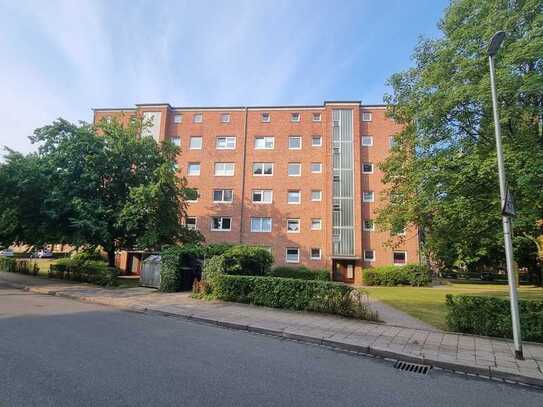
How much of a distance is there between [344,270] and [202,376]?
2677 cm

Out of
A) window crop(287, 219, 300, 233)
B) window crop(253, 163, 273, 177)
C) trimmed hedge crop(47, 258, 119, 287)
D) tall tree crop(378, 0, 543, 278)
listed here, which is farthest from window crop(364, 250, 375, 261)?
trimmed hedge crop(47, 258, 119, 287)

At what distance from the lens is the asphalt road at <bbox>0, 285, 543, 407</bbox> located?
4.16 m

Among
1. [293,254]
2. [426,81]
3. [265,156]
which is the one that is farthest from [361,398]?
[265,156]

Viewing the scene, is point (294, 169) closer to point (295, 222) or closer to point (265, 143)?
point (265, 143)

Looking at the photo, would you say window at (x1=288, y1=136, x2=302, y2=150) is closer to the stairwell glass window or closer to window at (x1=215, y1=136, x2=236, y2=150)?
window at (x1=215, y1=136, x2=236, y2=150)

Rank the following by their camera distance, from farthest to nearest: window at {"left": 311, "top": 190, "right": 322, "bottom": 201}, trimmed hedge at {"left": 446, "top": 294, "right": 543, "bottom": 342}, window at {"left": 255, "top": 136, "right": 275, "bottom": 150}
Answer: window at {"left": 255, "top": 136, "right": 275, "bottom": 150}
window at {"left": 311, "top": 190, "right": 322, "bottom": 201}
trimmed hedge at {"left": 446, "top": 294, "right": 543, "bottom": 342}

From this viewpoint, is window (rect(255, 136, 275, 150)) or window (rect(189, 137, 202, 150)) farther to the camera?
window (rect(189, 137, 202, 150))

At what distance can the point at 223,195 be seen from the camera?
32.3m

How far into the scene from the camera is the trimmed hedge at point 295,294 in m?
10.1

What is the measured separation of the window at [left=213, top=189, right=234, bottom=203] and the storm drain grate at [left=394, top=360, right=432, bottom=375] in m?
26.9

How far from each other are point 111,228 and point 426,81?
58.8 ft

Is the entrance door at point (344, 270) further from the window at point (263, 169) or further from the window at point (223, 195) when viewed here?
the window at point (223, 195)

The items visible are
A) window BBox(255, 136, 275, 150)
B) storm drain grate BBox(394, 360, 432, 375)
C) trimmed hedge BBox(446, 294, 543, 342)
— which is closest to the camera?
storm drain grate BBox(394, 360, 432, 375)

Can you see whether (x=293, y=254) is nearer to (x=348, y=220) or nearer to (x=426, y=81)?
(x=348, y=220)
